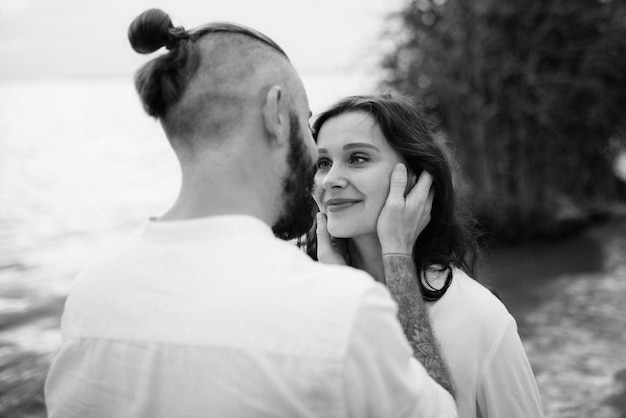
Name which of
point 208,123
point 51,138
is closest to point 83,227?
point 208,123

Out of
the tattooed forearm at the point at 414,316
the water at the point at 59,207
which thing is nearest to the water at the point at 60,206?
the water at the point at 59,207

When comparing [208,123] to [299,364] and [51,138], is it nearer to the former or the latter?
[299,364]

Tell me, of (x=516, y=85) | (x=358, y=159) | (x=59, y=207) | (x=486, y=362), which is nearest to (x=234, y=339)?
(x=486, y=362)

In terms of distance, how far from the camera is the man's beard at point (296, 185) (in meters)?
1.48

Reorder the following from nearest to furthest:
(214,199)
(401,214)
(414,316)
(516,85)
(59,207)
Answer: (214,199) < (414,316) < (401,214) < (516,85) < (59,207)

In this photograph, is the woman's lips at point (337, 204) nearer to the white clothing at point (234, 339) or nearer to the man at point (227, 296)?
the man at point (227, 296)

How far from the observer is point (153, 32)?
1.41m

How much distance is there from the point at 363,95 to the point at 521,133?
7721 millimetres

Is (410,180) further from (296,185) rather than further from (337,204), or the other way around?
(296,185)

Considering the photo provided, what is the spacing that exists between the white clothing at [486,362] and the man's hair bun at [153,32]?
4.45ft

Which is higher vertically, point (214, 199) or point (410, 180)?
point (214, 199)

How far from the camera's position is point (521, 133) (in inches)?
375

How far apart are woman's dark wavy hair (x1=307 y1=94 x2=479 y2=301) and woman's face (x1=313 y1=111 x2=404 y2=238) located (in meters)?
0.04

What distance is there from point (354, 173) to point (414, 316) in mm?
660
